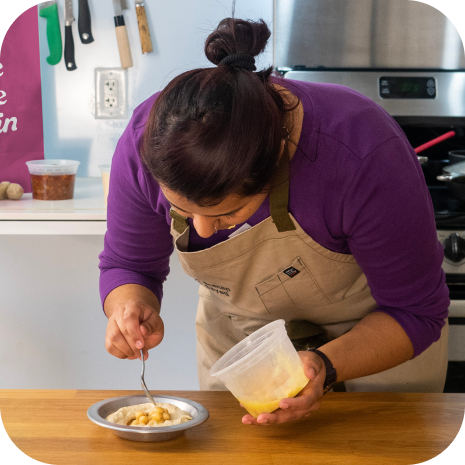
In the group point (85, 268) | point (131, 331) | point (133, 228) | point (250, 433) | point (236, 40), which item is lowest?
point (85, 268)

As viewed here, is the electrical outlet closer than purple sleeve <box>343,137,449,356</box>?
No

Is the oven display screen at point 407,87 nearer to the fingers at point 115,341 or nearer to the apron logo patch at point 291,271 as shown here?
the apron logo patch at point 291,271

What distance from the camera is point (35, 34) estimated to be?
2.07 metres

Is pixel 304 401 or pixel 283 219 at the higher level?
pixel 283 219

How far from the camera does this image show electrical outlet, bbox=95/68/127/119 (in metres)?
2.15

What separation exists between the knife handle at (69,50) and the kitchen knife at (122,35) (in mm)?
166

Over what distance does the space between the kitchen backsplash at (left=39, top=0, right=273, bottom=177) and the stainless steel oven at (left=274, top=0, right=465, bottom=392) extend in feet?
1.10

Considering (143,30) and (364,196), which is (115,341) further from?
(143,30)

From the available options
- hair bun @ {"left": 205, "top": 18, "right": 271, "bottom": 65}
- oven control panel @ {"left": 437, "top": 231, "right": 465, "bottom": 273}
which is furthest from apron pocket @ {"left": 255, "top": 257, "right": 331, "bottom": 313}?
oven control panel @ {"left": 437, "top": 231, "right": 465, "bottom": 273}

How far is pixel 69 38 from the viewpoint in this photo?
209 centimetres

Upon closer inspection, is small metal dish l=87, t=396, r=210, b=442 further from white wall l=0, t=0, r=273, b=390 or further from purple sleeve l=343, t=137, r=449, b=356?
white wall l=0, t=0, r=273, b=390

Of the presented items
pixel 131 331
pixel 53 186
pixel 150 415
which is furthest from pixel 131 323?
pixel 53 186

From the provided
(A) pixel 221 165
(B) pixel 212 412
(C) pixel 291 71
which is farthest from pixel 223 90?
(C) pixel 291 71

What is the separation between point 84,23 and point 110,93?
0.25 metres
